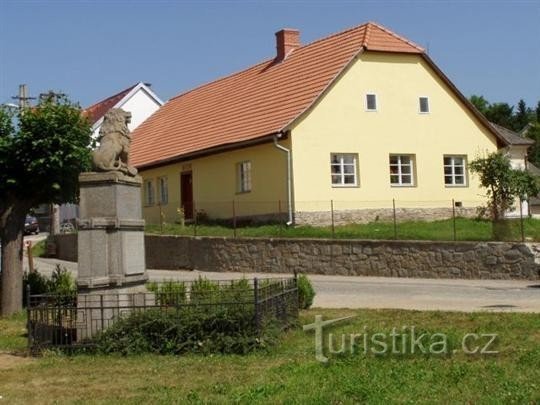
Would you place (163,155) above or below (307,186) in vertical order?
above

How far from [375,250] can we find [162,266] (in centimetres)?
850

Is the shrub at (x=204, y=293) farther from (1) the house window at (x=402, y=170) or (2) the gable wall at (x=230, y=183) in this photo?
(1) the house window at (x=402, y=170)

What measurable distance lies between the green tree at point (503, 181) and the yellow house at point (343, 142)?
362 cm

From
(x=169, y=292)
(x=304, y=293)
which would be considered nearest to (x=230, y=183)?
(x=304, y=293)

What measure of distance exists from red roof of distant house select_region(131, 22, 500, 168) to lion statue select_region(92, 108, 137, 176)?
14.4 meters

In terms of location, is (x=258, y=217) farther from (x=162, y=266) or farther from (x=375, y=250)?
(x=375, y=250)

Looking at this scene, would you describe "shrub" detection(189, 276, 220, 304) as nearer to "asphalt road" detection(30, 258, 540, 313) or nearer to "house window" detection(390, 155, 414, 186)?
"asphalt road" detection(30, 258, 540, 313)

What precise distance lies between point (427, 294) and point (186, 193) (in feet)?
58.2

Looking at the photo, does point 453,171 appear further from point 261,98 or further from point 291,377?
point 291,377

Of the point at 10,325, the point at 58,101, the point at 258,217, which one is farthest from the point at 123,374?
the point at 258,217

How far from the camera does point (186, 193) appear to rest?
33.3m

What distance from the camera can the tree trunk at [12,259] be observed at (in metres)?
15.6

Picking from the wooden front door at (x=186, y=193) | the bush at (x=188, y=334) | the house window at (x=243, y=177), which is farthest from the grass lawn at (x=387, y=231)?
the bush at (x=188, y=334)

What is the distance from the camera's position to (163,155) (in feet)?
111
